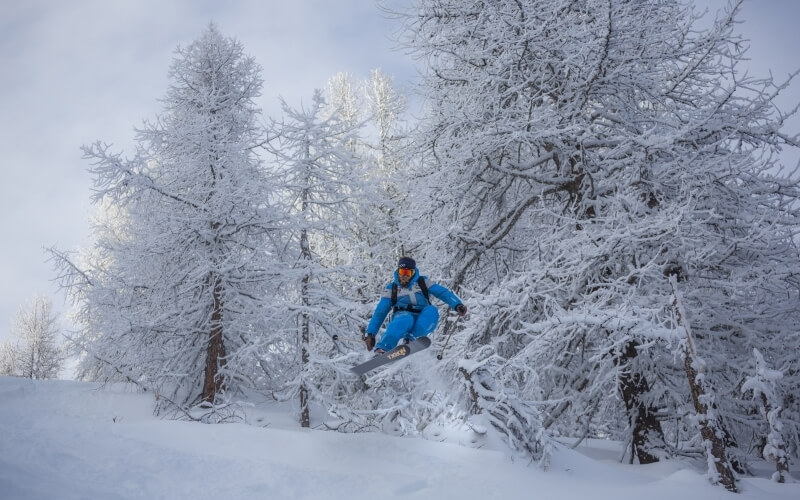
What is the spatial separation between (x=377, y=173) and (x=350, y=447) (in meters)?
→ 12.7

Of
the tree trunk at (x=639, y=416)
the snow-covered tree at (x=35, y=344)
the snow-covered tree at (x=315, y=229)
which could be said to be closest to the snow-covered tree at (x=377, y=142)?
the snow-covered tree at (x=315, y=229)

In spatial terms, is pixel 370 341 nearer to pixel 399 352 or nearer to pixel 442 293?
pixel 399 352

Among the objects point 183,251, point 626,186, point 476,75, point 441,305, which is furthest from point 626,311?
point 183,251

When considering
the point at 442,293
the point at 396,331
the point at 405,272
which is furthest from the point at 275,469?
the point at 442,293

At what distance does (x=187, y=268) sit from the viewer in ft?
32.8

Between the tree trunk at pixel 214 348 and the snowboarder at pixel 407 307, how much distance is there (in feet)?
18.8

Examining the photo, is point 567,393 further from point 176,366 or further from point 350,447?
point 176,366

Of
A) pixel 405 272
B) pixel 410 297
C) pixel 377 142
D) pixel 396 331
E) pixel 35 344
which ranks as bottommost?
pixel 35 344

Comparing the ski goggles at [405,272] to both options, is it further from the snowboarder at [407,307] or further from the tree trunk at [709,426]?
the tree trunk at [709,426]

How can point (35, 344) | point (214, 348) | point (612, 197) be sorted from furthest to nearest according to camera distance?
point (35, 344) < point (214, 348) < point (612, 197)

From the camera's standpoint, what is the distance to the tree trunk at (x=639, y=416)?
7.48 m

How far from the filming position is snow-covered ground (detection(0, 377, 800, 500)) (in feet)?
13.5

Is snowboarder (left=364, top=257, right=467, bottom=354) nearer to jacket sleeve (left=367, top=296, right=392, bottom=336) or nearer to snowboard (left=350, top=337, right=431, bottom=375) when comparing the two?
jacket sleeve (left=367, top=296, right=392, bottom=336)

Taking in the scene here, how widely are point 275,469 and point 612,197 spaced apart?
19.6ft
